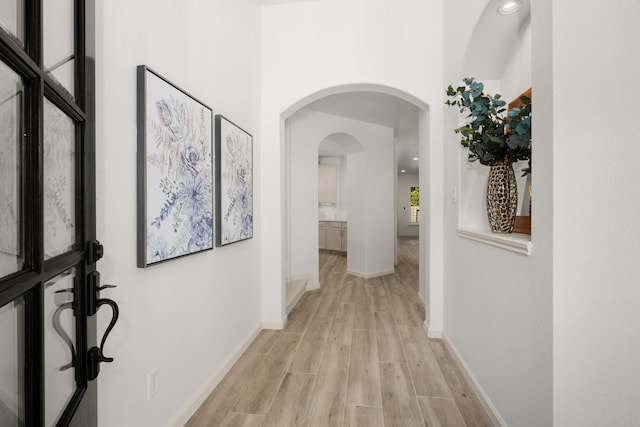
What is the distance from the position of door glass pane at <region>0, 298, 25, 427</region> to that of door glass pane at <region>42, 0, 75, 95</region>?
0.46 m

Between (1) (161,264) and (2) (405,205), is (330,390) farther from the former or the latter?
(2) (405,205)

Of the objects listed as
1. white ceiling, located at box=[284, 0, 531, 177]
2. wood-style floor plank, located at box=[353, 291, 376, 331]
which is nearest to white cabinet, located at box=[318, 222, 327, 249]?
white ceiling, located at box=[284, 0, 531, 177]

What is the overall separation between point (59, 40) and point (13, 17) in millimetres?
180

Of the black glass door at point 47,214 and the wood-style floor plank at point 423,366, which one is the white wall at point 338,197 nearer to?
the wood-style floor plank at point 423,366

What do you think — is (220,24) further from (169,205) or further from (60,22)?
(60,22)

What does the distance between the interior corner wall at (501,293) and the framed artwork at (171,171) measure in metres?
1.57

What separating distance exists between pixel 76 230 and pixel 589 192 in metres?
1.56

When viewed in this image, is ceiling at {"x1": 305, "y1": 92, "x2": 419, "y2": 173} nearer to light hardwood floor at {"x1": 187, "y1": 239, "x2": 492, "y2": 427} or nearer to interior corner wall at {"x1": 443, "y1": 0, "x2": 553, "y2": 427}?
interior corner wall at {"x1": 443, "y1": 0, "x2": 553, "y2": 427}

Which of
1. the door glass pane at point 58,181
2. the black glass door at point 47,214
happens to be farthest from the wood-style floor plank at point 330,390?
the door glass pane at point 58,181

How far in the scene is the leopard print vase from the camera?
5.37ft

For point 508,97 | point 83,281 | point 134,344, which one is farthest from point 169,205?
point 508,97

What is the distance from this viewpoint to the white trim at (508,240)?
127 centimetres

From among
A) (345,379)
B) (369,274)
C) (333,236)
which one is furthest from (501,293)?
(333,236)

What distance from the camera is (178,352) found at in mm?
1576
